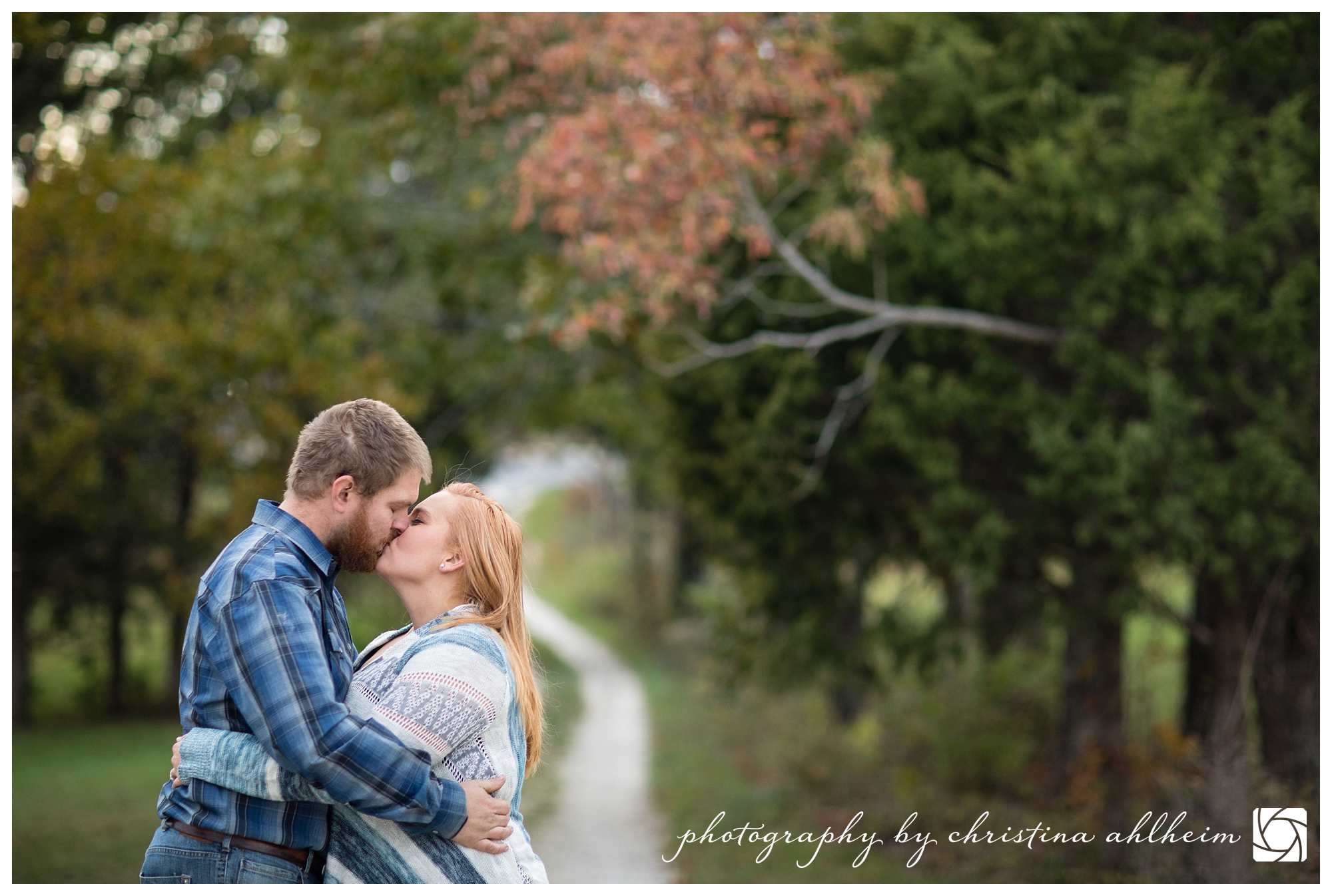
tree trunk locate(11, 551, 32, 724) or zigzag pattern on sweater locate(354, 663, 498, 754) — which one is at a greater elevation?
zigzag pattern on sweater locate(354, 663, 498, 754)

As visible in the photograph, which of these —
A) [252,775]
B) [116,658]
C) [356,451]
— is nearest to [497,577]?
[356,451]

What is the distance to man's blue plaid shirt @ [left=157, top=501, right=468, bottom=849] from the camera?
2584 mm

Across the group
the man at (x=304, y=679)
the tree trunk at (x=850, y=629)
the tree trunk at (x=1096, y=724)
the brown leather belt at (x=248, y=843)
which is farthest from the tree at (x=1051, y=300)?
the brown leather belt at (x=248, y=843)

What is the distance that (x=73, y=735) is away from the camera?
17641 mm

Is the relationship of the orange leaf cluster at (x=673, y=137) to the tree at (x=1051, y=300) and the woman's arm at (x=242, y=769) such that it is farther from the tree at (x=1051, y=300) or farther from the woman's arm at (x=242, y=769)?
the woman's arm at (x=242, y=769)

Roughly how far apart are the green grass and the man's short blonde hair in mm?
6557

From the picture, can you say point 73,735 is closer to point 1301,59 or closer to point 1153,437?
point 1153,437

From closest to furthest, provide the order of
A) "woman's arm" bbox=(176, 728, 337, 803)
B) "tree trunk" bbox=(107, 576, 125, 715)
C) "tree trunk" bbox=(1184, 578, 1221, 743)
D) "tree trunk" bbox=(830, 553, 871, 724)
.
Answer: "woman's arm" bbox=(176, 728, 337, 803)
"tree trunk" bbox=(1184, 578, 1221, 743)
"tree trunk" bbox=(830, 553, 871, 724)
"tree trunk" bbox=(107, 576, 125, 715)

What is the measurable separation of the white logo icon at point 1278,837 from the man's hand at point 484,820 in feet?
17.3

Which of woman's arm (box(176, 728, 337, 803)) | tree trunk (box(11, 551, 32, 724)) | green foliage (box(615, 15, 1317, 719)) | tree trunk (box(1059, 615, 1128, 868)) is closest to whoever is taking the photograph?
woman's arm (box(176, 728, 337, 803))

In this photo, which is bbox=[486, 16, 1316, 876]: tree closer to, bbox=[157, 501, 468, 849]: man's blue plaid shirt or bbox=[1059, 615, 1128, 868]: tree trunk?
bbox=[1059, 615, 1128, 868]: tree trunk

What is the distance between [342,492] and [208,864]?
3.13 feet

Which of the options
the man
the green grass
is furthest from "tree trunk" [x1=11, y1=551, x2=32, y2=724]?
the man

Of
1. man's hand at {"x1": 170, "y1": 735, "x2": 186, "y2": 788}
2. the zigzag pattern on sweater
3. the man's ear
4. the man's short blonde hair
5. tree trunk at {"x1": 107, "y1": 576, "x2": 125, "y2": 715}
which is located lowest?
tree trunk at {"x1": 107, "y1": 576, "x2": 125, "y2": 715}
